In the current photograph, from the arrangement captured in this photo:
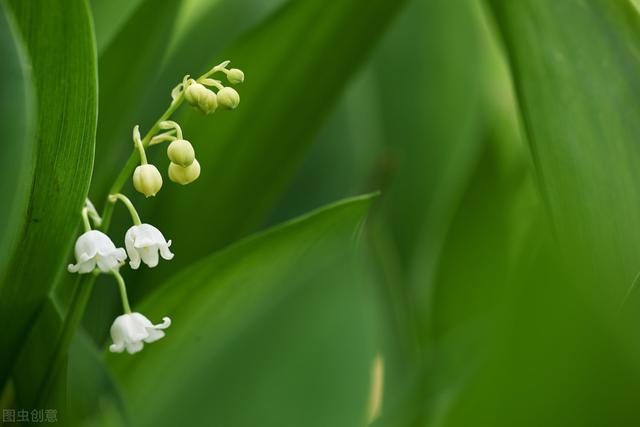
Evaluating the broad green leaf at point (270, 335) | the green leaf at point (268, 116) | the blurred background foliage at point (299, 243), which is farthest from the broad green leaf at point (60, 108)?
the green leaf at point (268, 116)

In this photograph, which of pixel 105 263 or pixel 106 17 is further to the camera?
pixel 106 17

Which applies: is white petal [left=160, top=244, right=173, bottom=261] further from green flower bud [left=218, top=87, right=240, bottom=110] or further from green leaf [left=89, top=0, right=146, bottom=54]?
green leaf [left=89, top=0, right=146, bottom=54]

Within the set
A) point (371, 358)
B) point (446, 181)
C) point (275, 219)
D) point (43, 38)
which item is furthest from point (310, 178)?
point (43, 38)

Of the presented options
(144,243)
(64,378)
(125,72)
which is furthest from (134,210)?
(125,72)

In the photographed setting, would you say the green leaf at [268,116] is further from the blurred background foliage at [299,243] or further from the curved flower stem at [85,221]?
the curved flower stem at [85,221]

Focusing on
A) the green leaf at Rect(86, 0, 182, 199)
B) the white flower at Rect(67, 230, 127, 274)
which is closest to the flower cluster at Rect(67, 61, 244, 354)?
the white flower at Rect(67, 230, 127, 274)

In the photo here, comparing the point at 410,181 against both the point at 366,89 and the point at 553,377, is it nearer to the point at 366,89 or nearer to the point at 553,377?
the point at 366,89

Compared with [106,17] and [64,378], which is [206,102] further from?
[106,17]
